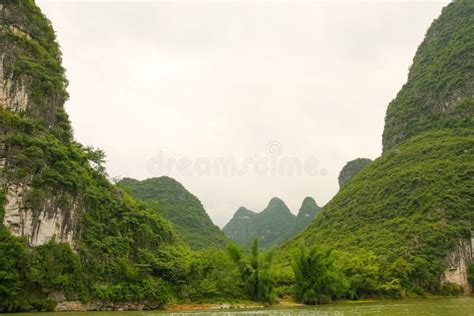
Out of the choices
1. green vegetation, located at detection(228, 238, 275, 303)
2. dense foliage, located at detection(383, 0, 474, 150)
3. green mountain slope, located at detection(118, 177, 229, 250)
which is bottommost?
green vegetation, located at detection(228, 238, 275, 303)

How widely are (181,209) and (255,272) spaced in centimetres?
4640

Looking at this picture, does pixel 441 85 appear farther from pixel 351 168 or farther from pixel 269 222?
pixel 269 222

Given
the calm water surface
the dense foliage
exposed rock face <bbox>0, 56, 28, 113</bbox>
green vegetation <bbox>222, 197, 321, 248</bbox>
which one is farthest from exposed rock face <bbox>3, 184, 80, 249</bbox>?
green vegetation <bbox>222, 197, 321, 248</bbox>

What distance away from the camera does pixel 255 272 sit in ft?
113

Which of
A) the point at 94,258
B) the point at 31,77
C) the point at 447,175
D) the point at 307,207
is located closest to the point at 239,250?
the point at 94,258

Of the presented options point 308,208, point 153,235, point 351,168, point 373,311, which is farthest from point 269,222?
point 373,311

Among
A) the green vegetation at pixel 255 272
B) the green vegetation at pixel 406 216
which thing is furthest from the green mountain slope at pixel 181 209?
the green vegetation at pixel 255 272

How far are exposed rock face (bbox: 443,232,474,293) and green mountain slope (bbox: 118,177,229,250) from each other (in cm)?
3342

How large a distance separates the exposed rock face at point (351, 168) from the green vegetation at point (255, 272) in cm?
6621

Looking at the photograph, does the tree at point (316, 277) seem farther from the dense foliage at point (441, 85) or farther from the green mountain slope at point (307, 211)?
the green mountain slope at point (307, 211)

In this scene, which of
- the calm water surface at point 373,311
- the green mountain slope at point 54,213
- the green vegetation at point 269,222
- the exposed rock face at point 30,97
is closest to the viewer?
the calm water surface at point 373,311

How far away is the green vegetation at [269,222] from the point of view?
421 feet

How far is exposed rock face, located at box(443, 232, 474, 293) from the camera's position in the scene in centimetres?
4088

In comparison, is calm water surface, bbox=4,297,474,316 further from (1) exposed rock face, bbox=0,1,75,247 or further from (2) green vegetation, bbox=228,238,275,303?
(2) green vegetation, bbox=228,238,275,303
